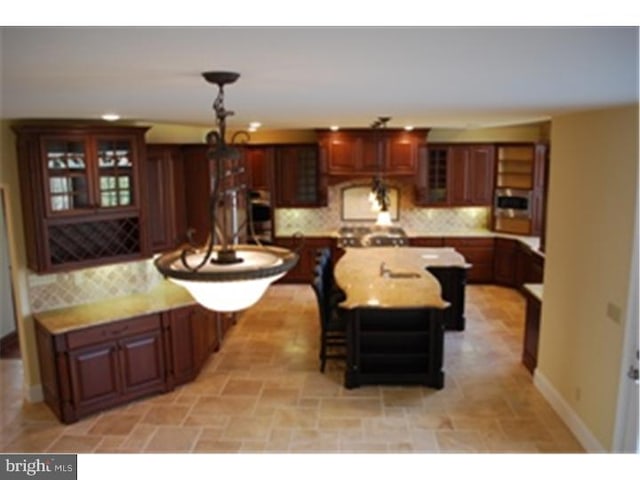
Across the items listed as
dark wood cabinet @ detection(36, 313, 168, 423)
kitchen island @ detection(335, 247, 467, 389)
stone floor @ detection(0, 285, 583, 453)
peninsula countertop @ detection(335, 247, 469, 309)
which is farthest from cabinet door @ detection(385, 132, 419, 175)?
dark wood cabinet @ detection(36, 313, 168, 423)

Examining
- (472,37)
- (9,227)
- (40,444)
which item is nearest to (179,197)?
(9,227)

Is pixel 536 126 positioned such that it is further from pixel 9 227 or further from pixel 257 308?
pixel 9 227

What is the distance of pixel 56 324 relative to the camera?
15.8ft

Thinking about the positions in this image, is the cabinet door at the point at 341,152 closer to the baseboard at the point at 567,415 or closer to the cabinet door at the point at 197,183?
the cabinet door at the point at 197,183

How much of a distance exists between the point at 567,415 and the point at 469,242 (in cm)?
468

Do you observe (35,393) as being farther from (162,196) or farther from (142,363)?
(162,196)

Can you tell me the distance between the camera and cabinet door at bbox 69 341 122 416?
15.8ft

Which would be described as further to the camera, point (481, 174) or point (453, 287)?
point (481, 174)

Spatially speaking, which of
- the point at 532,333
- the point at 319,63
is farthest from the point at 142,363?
the point at 319,63

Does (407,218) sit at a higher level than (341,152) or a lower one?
lower

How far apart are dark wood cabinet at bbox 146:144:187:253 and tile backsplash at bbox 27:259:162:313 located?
14.1 inches

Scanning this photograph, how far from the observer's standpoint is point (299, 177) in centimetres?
920

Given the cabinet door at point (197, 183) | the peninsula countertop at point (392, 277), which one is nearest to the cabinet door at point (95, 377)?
the cabinet door at point (197, 183)
